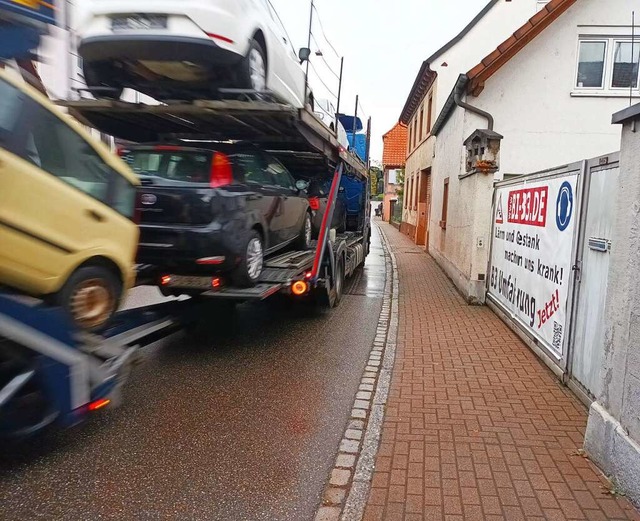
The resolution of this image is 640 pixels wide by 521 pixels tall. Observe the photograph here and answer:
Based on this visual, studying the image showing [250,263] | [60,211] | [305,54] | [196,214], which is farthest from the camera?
[305,54]

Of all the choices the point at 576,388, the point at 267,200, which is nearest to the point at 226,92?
the point at 267,200

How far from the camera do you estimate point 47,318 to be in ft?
10.7

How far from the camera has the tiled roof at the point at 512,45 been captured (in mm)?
11477

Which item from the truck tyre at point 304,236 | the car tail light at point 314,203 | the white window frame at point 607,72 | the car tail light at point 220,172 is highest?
the white window frame at point 607,72

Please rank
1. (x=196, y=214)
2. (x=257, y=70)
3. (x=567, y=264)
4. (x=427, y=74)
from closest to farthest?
(x=196, y=214), (x=567, y=264), (x=257, y=70), (x=427, y=74)

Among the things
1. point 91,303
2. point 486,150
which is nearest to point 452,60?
point 486,150

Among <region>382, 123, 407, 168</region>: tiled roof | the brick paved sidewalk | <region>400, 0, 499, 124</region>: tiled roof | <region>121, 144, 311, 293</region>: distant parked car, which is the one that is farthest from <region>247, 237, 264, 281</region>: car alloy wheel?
<region>382, 123, 407, 168</region>: tiled roof

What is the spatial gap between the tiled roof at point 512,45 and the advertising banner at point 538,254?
406 centimetres

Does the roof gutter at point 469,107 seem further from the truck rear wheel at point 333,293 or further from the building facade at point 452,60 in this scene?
the truck rear wheel at point 333,293

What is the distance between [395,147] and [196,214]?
37524 millimetres

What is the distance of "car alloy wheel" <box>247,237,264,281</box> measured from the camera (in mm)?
5691

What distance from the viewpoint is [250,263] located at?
5.73 m

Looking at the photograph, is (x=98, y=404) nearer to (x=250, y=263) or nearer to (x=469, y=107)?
(x=250, y=263)

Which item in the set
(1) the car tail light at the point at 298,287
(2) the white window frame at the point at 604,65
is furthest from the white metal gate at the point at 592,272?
(2) the white window frame at the point at 604,65
